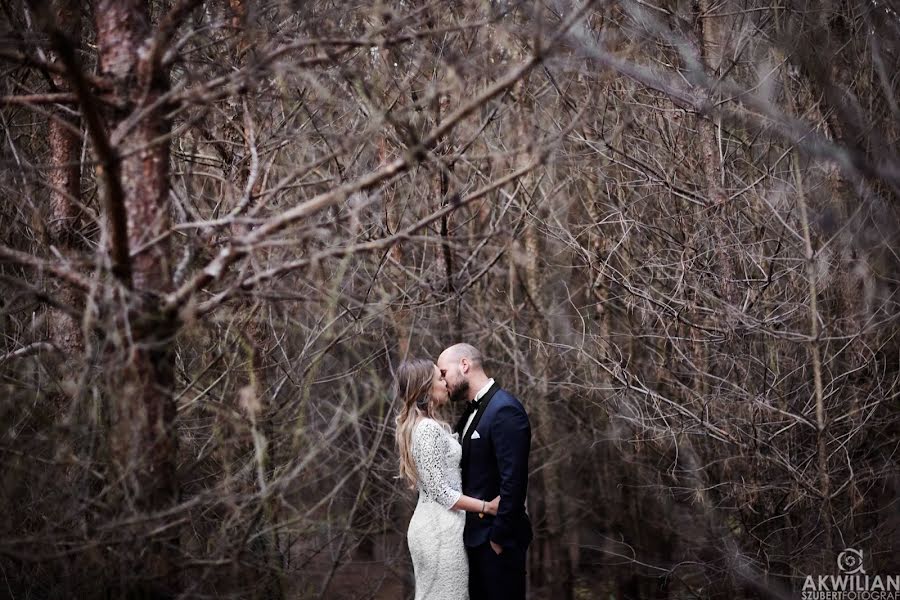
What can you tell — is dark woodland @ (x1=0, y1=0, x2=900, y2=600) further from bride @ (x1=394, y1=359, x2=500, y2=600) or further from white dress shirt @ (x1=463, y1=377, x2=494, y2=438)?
white dress shirt @ (x1=463, y1=377, x2=494, y2=438)

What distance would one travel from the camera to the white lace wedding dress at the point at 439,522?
13.9 feet

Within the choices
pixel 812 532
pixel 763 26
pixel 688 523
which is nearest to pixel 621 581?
pixel 688 523

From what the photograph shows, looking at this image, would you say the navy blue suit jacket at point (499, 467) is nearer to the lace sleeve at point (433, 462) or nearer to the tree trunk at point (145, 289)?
the lace sleeve at point (433, 462)

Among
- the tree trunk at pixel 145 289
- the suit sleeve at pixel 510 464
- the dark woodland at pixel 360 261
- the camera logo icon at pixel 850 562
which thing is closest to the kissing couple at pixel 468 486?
the suit sleeve at pixel 510 464

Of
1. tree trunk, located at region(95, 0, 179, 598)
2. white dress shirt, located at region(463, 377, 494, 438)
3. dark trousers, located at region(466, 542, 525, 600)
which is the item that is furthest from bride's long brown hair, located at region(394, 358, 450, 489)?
tree trunk, located at region(95, 0, 179, 598)

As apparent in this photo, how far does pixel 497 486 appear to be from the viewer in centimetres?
433

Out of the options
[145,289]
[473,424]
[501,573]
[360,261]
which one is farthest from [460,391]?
[145,289]

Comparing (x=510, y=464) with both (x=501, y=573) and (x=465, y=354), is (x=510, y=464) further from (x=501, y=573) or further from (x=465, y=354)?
(x=465, y=354)

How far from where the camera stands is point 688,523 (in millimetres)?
7617

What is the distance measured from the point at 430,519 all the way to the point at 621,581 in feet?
19.2

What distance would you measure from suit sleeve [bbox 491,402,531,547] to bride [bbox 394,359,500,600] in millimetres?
144

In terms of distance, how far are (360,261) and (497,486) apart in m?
1.95

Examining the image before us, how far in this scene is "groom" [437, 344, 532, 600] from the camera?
4.06 m

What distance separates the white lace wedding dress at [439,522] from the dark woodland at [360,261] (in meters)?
0.34
